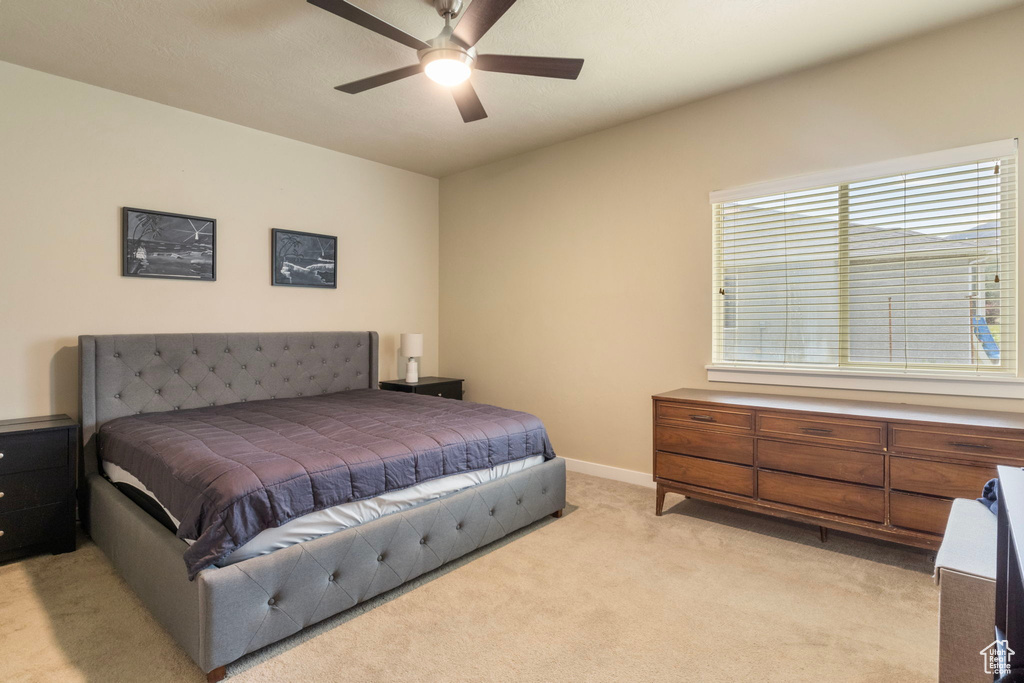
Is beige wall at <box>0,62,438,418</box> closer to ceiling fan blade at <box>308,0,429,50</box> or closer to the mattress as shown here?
the mattress

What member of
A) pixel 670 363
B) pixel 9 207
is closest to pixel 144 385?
pixel 9 207

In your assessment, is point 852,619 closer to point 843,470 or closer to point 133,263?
point 843,470

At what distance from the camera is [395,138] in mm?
4121

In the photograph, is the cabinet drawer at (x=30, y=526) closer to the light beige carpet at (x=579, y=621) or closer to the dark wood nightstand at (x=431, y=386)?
the light beige carpet at (x=579, y=621)

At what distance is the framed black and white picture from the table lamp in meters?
1.60

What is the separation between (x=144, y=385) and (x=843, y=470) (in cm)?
403

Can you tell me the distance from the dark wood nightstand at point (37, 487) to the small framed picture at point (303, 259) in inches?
68.4

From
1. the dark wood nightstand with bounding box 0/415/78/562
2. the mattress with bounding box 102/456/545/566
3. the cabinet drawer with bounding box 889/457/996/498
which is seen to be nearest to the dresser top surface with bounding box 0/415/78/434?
the dark wood nightstand with bounding box 0/415/78/562

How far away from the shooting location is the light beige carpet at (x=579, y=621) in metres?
1.79

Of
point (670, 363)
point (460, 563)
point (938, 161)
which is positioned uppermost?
point (938, 161)

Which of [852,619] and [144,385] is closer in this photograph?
[852,619]

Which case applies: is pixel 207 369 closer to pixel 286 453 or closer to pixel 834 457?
pixel 286 453

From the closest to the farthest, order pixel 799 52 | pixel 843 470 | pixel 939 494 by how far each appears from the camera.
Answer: pixel 939 494, pixel 843 470, pixel 799 52

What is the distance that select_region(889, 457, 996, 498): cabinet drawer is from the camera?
2242 millimetres
